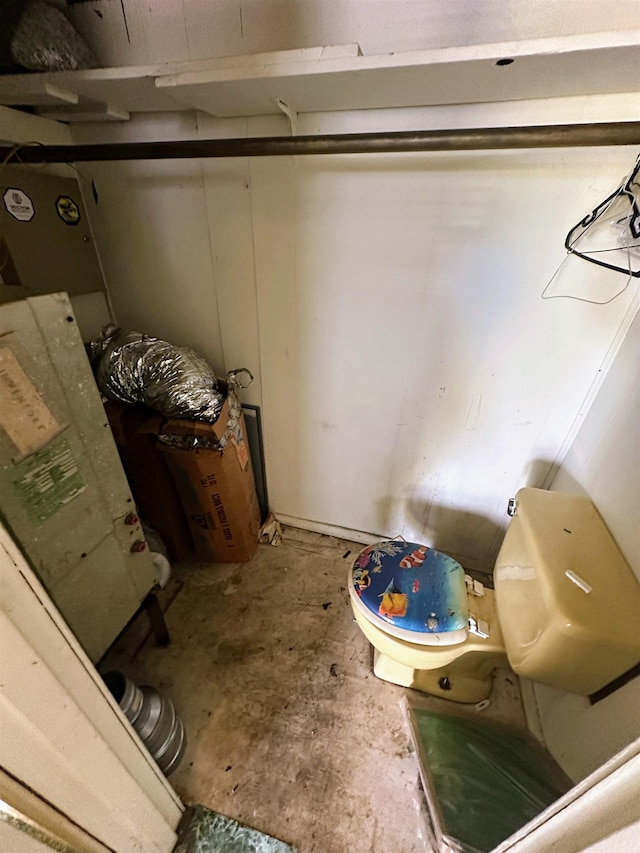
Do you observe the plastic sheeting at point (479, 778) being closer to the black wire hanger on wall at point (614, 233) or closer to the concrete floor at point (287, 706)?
the concrete floor at point (287, 706)

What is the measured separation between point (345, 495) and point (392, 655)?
2.34ft

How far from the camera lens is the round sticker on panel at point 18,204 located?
1.06 metres

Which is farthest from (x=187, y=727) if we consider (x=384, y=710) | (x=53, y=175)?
(x=53, y=175)

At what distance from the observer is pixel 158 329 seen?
1.51 metres

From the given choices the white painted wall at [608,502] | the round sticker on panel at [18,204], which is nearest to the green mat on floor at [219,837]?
A: the white painted wall at [608,502]

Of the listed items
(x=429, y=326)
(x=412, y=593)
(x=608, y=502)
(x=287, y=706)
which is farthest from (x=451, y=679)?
(x=429, y=326)

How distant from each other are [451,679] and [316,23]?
6.28 ft

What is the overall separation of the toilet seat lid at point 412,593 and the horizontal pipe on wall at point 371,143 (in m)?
1.08

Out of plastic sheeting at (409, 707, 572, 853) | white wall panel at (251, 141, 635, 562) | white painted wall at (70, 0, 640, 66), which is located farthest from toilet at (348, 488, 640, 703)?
white painted wall at (70, 0, 640, 66)

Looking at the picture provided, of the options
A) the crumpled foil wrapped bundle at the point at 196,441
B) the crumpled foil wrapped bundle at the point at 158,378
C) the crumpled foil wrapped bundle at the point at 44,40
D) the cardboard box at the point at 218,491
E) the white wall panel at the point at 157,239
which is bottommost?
the cardboard box at the point at 218,491

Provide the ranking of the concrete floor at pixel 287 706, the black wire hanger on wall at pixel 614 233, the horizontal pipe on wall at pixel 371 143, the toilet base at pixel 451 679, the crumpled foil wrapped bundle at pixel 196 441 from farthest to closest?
the crumpled foil wrapped bundle at pixel 196 441, the toilet base at pixel 451 679, the concrete floor at pixel 287 706, the black wire hanger on wall at pixel 614 233, the horizontal pipe on wall at pixel 371 143

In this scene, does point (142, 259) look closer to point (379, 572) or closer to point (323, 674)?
point (379, 572)

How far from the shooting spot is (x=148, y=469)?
1.40 meters

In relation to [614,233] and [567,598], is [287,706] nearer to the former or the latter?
[567,598]
